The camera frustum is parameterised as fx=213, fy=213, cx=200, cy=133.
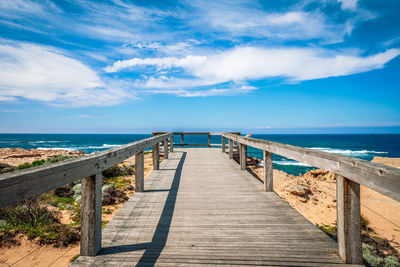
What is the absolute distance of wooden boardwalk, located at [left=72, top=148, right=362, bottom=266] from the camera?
91.0 inches

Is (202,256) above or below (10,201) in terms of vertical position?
below

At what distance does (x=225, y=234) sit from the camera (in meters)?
2.86

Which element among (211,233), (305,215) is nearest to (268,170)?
(211,233)

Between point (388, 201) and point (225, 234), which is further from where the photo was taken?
point (388, 201)

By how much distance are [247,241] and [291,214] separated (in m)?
1.22

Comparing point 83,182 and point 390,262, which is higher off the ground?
point 83,182

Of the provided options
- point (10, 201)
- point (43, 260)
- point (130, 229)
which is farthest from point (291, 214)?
point (43, 260)

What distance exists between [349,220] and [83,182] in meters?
2.76

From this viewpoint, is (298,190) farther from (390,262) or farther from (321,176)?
(321,176)

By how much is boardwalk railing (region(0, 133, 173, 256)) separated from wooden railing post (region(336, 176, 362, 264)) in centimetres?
260

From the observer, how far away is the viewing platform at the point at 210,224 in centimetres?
174

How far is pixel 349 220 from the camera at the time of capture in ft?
6.96

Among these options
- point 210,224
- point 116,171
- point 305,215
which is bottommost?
point 305,215

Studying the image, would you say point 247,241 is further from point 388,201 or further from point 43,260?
point 388,201
